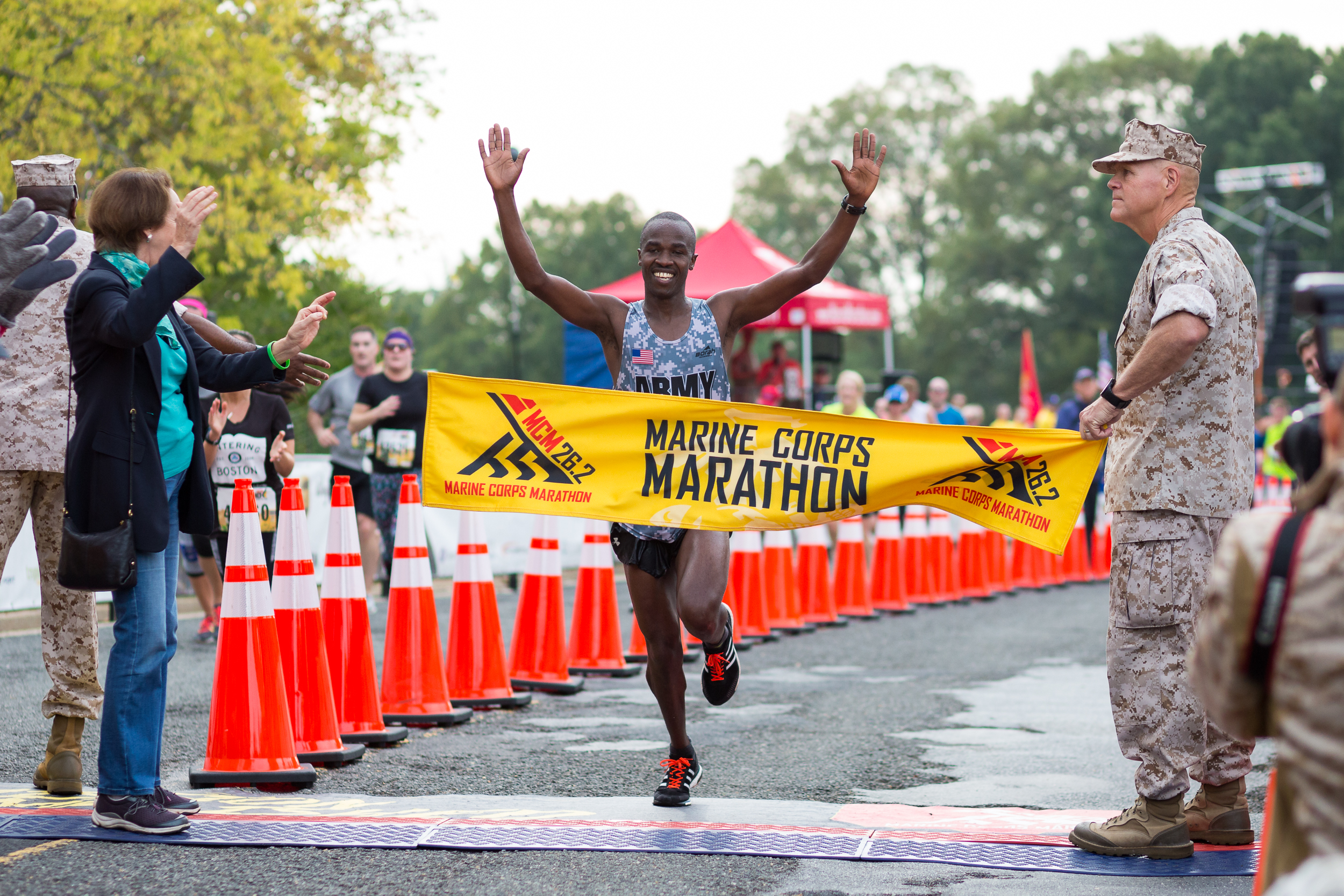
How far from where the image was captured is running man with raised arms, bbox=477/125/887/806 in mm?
5730

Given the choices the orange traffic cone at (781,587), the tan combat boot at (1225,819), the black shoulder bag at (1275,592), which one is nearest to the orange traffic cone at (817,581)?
the orange traffic cone at (781,587)

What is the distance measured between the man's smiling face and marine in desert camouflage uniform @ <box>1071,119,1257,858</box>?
1.68 meters

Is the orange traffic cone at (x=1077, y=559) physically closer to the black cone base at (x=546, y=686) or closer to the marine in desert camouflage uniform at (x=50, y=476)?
the black cone base at (x=546, y=686)

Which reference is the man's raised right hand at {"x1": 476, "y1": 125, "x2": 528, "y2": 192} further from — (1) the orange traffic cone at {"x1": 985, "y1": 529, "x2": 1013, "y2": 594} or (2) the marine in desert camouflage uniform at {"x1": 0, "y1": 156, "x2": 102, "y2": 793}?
(1) the orange traffic cone at {"x1": 985, "y1": 529, "x2": 1013, "y2": 594}

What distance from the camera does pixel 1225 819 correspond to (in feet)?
16.3

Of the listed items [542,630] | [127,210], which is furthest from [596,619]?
[127,210]

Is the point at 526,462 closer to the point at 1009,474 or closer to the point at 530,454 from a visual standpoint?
the point at 530,454

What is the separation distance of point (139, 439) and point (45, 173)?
148 cm

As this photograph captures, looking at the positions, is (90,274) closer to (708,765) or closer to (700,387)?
(700,387)

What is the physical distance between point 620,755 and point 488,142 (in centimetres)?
279

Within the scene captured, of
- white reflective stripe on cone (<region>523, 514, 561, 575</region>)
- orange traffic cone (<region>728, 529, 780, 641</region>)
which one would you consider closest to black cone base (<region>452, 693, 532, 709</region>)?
white reflective stripe on cone (<region>523, 514, 561, 575</region>)

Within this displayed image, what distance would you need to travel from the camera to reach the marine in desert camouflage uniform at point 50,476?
218 inches

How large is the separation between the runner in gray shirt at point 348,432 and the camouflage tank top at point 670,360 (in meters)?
7.43

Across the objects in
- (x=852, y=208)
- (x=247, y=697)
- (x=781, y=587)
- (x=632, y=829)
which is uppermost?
(x=852, y=208)
